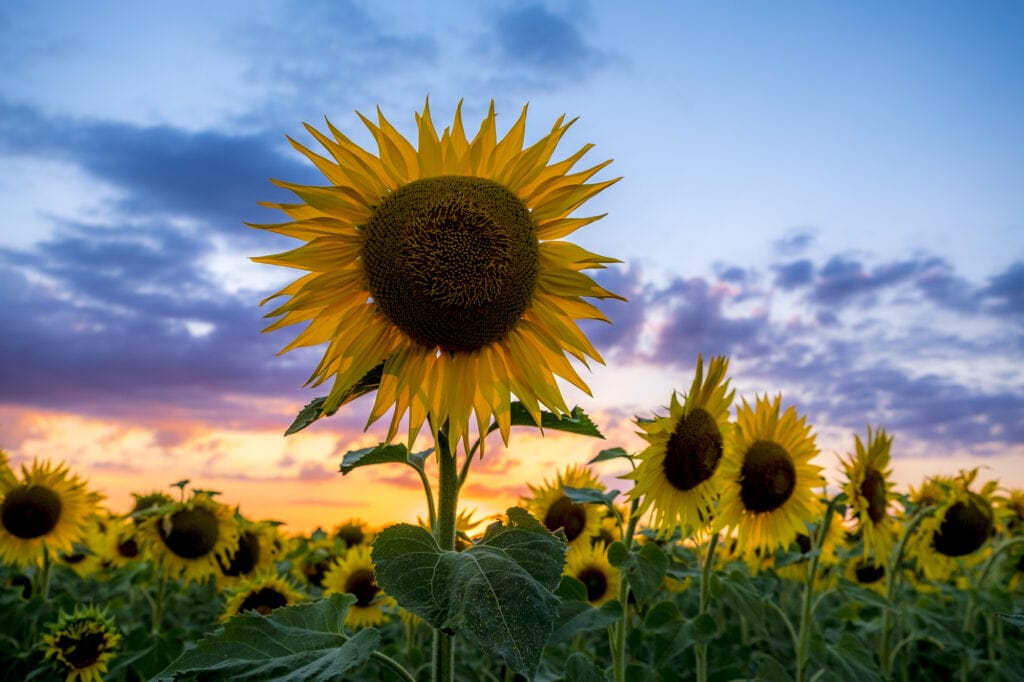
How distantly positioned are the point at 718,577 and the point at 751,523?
0.70m

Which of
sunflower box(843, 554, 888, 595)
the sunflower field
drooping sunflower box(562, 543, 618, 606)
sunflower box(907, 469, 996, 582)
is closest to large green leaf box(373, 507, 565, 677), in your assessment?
the sunflower field

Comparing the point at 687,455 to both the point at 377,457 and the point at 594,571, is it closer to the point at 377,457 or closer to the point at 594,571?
the point at 594,571

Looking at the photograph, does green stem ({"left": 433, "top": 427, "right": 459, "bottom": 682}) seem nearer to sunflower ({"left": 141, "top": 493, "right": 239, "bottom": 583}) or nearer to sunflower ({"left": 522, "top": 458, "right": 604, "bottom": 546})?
sunflower ({"left": 522, "top": 458, "right": 604, "bottom": 546})

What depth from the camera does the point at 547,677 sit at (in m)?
3.39

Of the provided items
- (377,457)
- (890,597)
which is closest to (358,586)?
(890,597)

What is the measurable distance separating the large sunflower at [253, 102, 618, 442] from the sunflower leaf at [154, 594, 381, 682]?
630mm

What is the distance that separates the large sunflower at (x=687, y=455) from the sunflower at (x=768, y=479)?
0.46 meters

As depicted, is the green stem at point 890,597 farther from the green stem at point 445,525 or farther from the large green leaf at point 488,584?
the large green leaf at point 488,584

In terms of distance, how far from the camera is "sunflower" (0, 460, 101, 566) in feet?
22.4

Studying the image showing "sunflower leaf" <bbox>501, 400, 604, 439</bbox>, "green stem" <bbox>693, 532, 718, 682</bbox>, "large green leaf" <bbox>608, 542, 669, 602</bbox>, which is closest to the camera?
"sunflower leaf" <bbox>501, 400, 604, 439</bbox>

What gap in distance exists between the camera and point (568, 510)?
5793 mm

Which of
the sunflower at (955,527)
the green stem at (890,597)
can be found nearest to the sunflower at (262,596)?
the green stem at (890,597)

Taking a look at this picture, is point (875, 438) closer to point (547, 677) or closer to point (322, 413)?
point (547, 677)

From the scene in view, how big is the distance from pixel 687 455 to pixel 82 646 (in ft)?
12.8
